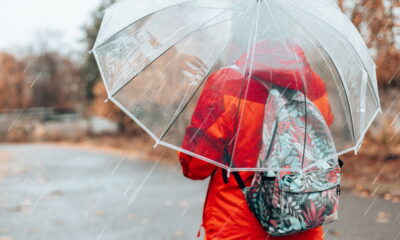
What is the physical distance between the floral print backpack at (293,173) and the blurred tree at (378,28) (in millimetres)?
7610

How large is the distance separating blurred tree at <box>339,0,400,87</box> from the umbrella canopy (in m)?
6.90

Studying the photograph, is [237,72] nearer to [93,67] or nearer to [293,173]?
[293,173]

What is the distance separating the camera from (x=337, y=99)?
275 cm

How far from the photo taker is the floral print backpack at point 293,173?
7.12ft

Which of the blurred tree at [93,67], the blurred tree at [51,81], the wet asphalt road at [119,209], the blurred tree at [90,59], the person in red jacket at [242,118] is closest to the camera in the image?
the person in red jacket at [242,118]

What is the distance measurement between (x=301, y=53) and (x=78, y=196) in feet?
22.8

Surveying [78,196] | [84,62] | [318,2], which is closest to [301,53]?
[318,2]

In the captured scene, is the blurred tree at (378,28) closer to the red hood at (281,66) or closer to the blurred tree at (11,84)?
the red hood at (281,66)

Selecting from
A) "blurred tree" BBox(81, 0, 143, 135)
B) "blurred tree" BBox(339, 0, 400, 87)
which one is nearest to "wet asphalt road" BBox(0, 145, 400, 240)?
"blurred tree" BBox(339, 0, 400, 87)

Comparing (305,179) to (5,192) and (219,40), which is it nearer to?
(219,40)

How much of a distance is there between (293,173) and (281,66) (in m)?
0.57

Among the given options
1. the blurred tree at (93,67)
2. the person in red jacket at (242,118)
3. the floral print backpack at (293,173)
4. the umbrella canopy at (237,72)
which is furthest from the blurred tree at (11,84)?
the floral print backpack at (293,173)

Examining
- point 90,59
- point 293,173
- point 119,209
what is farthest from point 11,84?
point 293,173

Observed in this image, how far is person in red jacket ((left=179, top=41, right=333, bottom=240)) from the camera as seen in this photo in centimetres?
231
